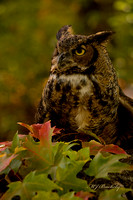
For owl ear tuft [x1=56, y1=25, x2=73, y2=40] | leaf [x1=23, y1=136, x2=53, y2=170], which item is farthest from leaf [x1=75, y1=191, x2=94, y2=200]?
owl ear tuft [x1=56, y1=25, x2=73, y2=40]

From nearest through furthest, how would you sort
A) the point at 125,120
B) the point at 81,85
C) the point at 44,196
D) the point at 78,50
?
1. the point at 44,196
2. the point at 78,50
3. the point at 81,85
4. the point at 125,120

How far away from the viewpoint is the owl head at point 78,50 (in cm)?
158

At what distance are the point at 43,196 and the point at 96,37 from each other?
1037 millimetres

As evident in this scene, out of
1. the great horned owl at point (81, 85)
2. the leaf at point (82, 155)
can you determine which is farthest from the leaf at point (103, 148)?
the great horned owl at point (81, 85)

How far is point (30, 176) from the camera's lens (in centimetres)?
82

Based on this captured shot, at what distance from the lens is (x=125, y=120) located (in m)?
2.13

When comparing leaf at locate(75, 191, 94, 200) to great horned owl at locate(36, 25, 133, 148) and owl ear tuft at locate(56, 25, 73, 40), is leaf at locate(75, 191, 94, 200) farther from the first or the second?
owl ear tuft at locate(56, 25, 73, 40)

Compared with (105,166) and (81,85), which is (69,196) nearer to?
(105,166)

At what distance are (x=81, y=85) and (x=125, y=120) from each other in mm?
586

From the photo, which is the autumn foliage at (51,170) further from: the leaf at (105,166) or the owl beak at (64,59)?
the owl beak at (64,59)

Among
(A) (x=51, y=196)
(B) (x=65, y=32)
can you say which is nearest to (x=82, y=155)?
(A) (x=51, y=196)

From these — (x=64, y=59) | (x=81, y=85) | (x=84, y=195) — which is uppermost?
(x=64, y=59)

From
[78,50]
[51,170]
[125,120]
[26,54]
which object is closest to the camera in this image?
[51,170]

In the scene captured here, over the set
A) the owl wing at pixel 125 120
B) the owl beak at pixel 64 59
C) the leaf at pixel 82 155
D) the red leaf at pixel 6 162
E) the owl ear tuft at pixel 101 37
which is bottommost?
the owl wing at pixel 125 120
